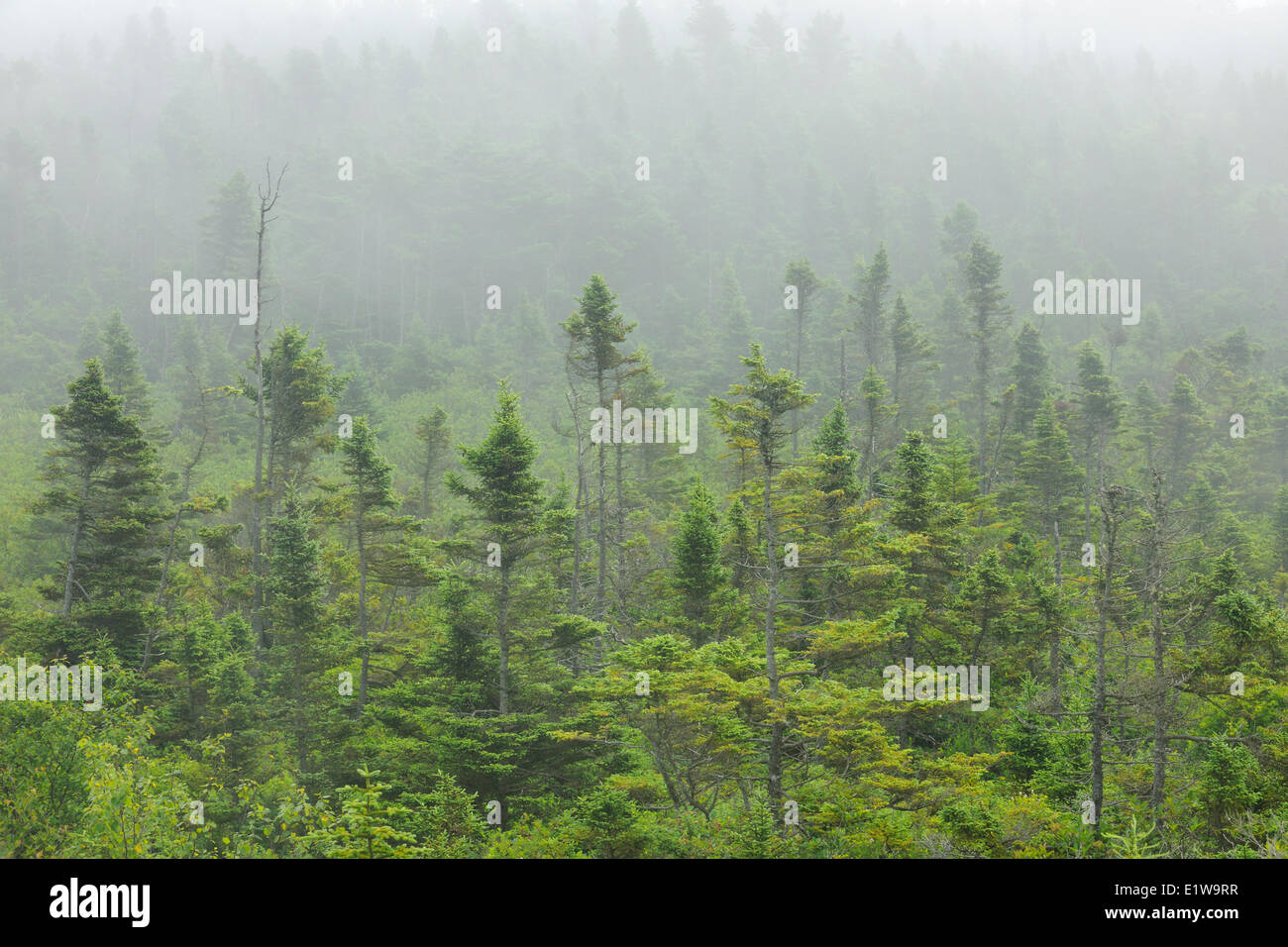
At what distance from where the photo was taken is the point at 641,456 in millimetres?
38188

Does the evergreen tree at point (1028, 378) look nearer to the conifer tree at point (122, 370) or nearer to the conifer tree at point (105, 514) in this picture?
the conifer tree at point (105, 514)

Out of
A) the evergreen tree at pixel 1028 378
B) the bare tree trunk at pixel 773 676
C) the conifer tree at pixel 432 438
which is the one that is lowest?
the bare tree trunk at pixel 773 676

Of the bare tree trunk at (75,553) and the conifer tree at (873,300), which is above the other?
the conifer tree at (873,300)

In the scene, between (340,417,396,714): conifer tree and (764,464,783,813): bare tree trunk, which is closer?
(764,464,783,813): bare tree trunk

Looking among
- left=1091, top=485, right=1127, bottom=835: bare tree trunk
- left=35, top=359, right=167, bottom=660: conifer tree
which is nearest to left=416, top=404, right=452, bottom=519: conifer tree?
left=35, top=359, right=167, bottom=660: conifer tree

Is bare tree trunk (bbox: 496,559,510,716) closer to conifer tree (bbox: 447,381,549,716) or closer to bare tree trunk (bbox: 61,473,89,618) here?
conifer tree (bbox: 447,381,549,716)

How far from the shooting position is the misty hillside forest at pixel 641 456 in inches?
631

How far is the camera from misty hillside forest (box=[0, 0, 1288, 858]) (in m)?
16.0

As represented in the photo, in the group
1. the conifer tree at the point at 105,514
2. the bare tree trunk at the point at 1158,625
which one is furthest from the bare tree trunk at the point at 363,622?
the bare tree trunk at the point at 1158,625

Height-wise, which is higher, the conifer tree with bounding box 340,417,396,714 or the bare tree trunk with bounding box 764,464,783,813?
the conifer tree with bounding box 340,417,396,714

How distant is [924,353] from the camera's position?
43.3m

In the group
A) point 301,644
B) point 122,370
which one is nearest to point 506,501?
point 301,644
